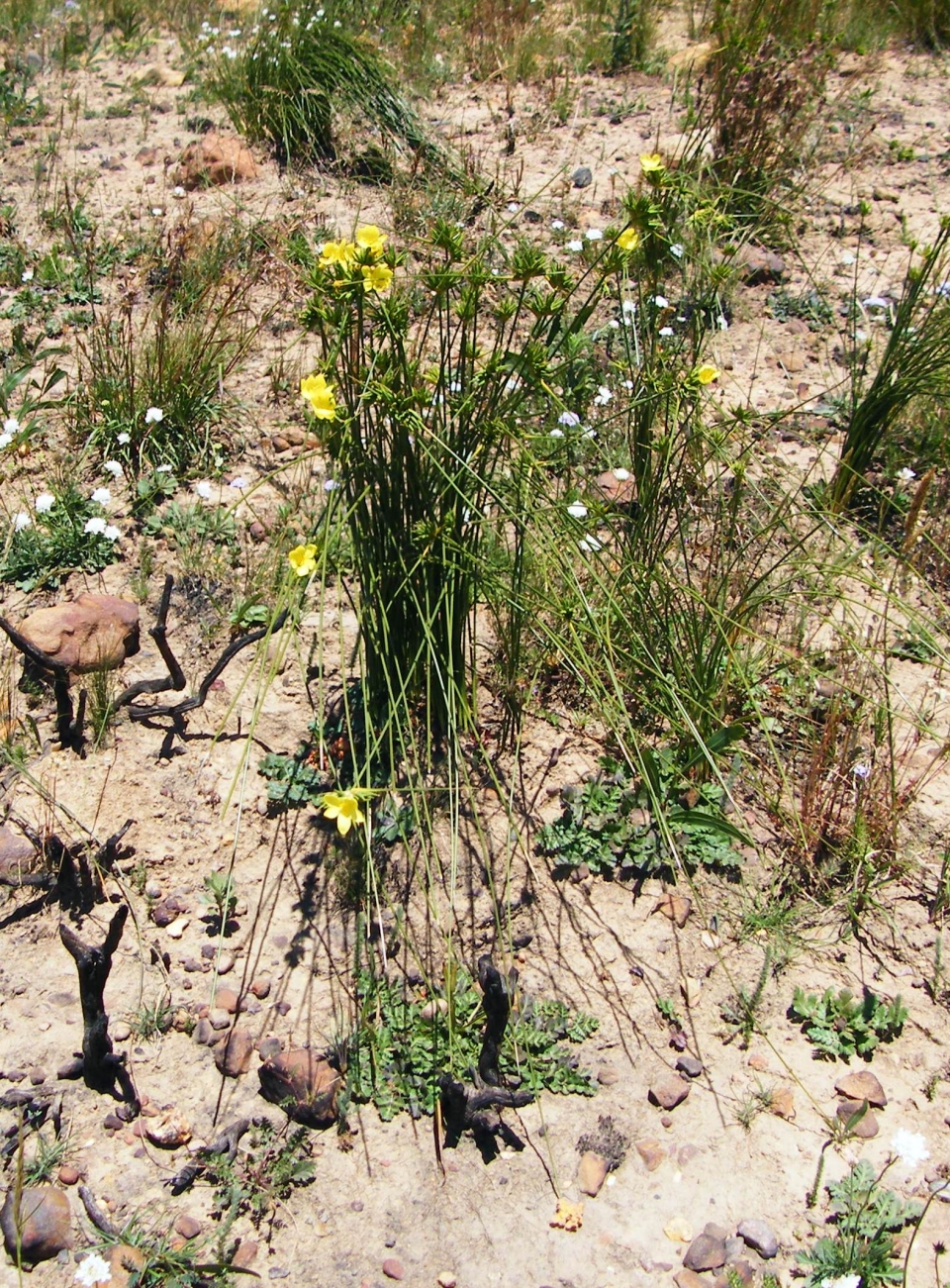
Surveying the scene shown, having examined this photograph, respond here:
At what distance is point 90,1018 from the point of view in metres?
2.17

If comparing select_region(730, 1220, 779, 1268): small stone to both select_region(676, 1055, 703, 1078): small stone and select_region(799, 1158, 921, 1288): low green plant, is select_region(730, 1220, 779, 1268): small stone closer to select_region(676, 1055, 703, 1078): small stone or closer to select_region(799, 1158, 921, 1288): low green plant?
select_region(799, 1158, 921, 1288): low green plant

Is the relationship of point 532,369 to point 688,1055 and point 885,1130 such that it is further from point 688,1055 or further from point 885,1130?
point 885,1130

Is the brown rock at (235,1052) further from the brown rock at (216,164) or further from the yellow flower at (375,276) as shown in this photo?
the brown rock at (216,164)

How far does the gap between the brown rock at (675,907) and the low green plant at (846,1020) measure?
11.7 inches

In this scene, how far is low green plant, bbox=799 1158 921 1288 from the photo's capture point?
204 cm

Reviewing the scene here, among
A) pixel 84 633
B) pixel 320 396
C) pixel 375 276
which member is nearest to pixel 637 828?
pixel 320 396

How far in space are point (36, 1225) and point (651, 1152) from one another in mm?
1173

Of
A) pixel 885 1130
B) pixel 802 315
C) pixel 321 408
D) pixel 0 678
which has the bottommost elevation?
pixel 885 1130

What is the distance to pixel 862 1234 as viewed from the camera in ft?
6.87

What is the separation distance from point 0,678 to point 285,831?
0.88 m

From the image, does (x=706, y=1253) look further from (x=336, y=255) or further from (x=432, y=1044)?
(x=336, y=255)

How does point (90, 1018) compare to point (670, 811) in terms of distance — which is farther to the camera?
point (670, 811)

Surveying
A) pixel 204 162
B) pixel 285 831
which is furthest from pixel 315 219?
pixel 285 831

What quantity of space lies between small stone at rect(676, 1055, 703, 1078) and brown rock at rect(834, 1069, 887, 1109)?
0.94 feet
